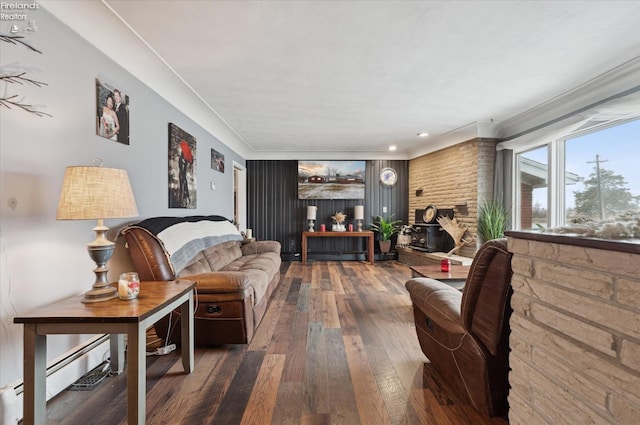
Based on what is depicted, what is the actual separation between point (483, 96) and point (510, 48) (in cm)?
108

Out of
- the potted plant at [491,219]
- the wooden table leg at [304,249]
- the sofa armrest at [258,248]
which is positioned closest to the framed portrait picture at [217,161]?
the sofa armrest at [258,248]

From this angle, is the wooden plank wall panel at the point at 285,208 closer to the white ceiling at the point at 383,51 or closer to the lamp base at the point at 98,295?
the white ceiling at the point at 383,51

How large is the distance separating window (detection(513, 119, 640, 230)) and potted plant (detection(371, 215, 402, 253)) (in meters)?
2.43

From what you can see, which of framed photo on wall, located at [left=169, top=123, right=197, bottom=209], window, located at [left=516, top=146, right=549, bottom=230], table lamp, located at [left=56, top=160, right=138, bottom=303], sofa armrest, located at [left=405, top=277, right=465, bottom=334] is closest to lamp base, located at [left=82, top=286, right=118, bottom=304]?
table lamp, located at [left=56, top=160, right=138, bottom=303]

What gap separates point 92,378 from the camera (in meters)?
1.88

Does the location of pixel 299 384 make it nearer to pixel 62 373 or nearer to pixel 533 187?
pixel 62 373

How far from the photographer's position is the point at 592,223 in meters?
0.92

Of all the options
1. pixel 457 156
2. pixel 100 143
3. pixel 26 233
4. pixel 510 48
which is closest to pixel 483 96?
pixel 510 48

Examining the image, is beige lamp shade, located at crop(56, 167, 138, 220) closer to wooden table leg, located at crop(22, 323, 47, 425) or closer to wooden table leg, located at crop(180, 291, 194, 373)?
wooden table leg, located at crop(22, 323, 47, 425)

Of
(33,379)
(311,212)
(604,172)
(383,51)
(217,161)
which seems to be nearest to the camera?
(33,379)

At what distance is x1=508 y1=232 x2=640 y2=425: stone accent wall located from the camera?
0.75 m

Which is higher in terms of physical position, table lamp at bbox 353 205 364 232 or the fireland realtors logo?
the fireland realtors logo

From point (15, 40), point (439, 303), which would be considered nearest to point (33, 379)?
point (15, 40)

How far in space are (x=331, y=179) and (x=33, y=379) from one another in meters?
5.53
